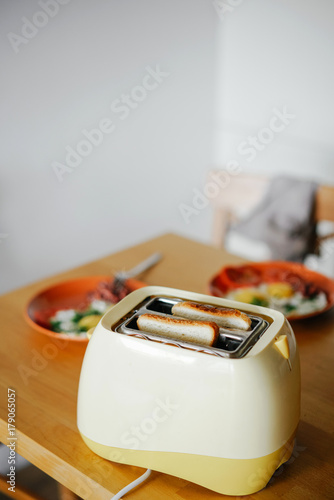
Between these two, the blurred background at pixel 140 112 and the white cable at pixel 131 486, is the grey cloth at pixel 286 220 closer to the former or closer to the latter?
the blurred background at pixel 140 112

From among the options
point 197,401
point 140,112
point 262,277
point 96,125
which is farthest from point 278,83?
point 197,401

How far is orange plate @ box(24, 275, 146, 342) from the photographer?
4.05 feet

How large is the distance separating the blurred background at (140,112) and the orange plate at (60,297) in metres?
1.16

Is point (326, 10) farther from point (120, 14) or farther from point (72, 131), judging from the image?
point (72, 131)

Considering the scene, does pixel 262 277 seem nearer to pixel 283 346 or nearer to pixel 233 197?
pixel 233 197

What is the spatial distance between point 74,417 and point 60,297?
19.5 inches

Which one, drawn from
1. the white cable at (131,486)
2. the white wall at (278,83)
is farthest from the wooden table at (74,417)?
the white wall at (278,83)

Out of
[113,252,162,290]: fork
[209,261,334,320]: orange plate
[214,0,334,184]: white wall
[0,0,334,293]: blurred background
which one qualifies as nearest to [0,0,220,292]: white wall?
A: [0,0,334,293]: blurred background

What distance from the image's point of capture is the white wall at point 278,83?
8.68 ft

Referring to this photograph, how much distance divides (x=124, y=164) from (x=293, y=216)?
4.00 feet

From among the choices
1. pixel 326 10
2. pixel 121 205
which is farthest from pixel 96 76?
pixel 326 10

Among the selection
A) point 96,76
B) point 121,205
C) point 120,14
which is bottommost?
point 121,205

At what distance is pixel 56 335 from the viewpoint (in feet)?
3.62

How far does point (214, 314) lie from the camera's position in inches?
30.4
